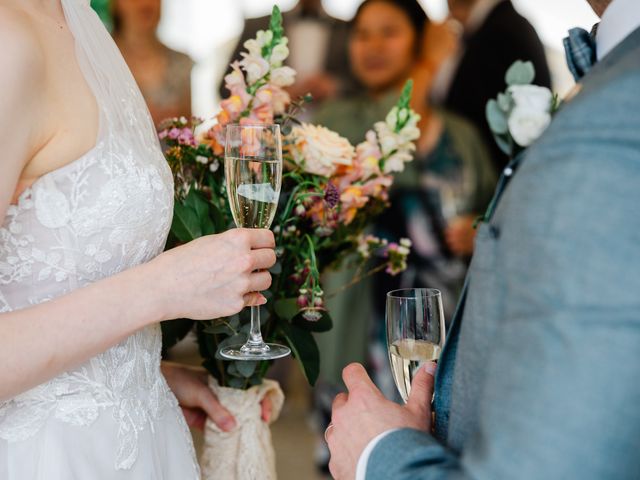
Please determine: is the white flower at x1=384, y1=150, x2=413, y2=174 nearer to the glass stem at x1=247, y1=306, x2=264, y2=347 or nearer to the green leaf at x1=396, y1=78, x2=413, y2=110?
the green leaf at x1=396, y1=78, x2=413, y2=110

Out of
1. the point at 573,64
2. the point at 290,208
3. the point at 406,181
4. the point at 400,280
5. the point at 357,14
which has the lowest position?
the point at 400,280

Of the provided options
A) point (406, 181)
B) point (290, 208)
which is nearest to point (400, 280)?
point (406, 181)

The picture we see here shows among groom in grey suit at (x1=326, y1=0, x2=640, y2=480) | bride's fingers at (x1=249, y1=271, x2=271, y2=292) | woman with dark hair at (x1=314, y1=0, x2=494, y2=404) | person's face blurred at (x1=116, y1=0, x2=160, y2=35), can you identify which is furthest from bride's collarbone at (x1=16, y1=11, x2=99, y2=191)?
person's face blurred at (x1=116, y1=0, x2=160, y2=35)

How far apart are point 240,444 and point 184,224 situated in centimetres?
44

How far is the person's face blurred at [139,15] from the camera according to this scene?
436 centimetres

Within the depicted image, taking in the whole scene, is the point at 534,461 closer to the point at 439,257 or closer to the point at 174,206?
the point at 174,206

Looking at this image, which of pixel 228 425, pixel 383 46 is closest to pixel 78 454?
pixel 228 425

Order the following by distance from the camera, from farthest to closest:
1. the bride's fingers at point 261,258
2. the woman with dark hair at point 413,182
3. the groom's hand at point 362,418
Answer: the woman with dark hair at point 413,182 < the bride's fingers at point 261,258 < the groom's hand at point 362,418

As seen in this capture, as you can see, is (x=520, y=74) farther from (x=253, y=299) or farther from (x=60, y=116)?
(x=60, y=116)

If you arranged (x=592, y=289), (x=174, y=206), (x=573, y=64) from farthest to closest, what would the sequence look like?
(x=174, y=206) < (x=573, y=64) < (x=592, y=289)

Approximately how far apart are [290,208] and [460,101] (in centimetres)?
260

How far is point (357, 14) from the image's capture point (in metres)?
3.99

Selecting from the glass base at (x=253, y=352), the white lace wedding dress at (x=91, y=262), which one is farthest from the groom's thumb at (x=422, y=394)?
the white lace wedding dress at (x=91, y=262)

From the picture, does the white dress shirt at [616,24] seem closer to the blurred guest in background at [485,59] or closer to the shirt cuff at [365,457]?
the shirt cuff at [365,457]
